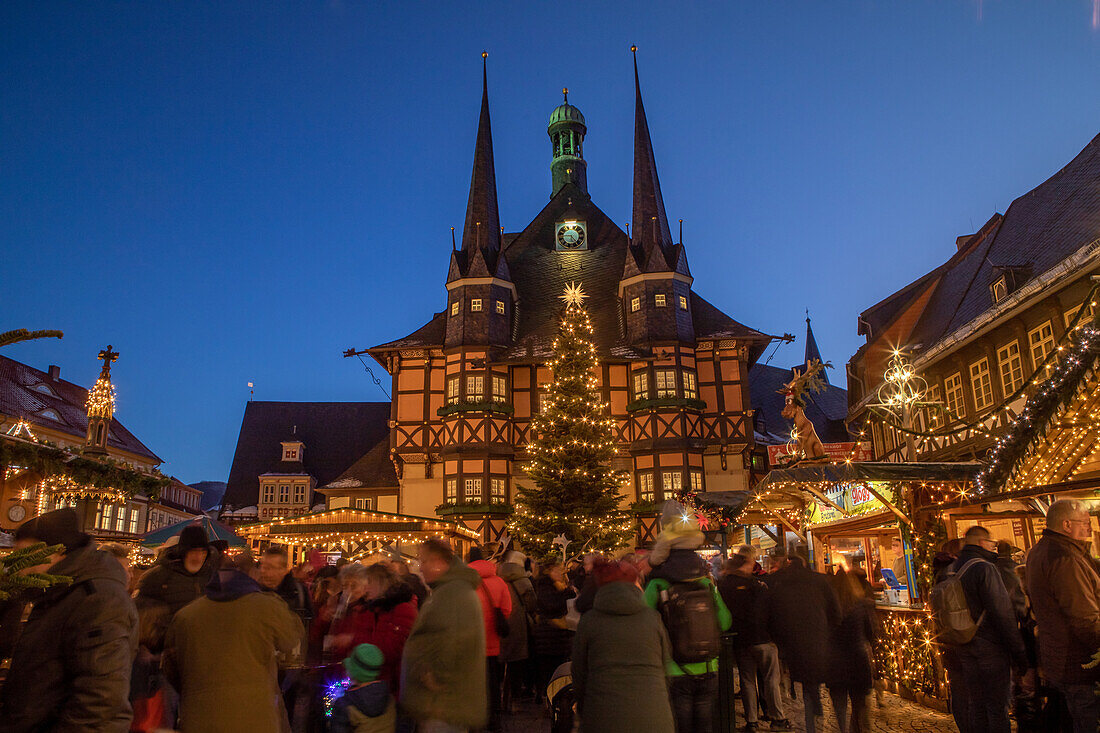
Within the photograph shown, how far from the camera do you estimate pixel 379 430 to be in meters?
52.9

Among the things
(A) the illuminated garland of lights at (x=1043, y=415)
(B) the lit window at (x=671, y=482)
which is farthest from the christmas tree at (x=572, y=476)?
(A) the illuminated garland of lights at (x=1043, y=415)

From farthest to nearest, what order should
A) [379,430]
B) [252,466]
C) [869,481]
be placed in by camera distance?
[379,430] → [252,466] → [869,481]

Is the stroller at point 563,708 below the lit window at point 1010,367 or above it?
below

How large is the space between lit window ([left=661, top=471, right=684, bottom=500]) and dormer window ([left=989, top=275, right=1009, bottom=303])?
14997 mm

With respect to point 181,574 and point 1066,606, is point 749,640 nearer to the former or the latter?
point 1066,606

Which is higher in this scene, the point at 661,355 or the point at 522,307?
the point at 522,307

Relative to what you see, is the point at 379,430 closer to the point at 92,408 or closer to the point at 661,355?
the point at 661,355

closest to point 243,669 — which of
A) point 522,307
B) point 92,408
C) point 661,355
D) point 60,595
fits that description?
point 60,595

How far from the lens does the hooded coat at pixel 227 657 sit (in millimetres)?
4180

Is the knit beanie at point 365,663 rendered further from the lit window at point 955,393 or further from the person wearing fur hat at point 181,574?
the lit window at point 955,393

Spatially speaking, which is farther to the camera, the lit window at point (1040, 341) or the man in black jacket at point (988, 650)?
the lit window at point (1040, 341)

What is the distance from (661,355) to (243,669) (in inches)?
1218

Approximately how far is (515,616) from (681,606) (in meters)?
3.77

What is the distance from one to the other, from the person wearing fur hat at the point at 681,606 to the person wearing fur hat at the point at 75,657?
3281mm
